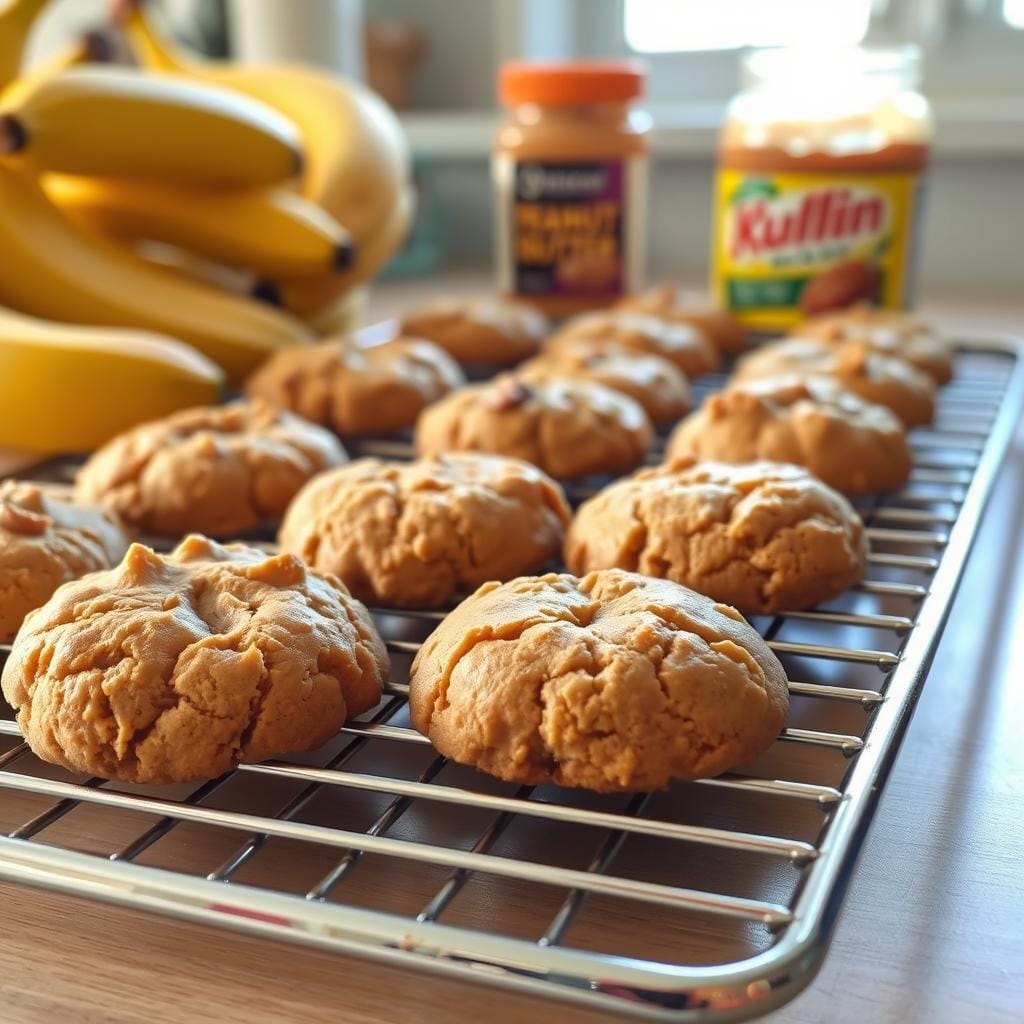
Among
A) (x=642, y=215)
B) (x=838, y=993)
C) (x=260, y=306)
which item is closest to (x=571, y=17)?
(x=642, y=215)

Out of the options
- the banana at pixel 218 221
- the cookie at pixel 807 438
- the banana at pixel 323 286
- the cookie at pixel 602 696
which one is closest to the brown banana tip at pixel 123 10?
the banana at pixel 218 221

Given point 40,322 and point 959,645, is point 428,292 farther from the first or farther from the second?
point 959,645

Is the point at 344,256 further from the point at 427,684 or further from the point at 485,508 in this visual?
the point at 427,684

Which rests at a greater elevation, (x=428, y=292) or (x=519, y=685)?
(x=519, y=685)

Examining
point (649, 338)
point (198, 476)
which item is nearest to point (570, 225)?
point (649, 338)

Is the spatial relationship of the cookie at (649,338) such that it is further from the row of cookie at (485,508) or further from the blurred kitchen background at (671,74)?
the blurred kitchen background at (671,74)

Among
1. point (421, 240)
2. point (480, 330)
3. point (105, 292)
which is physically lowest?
point (421, 240)
